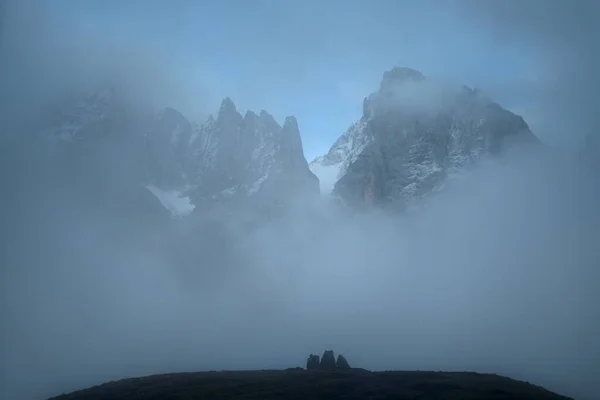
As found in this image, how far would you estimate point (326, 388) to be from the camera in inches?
3403

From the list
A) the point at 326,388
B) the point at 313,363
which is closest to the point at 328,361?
the point at 313,363

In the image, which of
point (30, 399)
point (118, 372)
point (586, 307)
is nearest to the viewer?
point (30, 399)

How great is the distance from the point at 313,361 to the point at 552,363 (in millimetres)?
83695

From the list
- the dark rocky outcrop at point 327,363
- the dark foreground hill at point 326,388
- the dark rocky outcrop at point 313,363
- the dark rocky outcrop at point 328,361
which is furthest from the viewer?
the dark rocky outcrop at point 313,363

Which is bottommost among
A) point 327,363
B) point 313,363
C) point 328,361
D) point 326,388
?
point 326,388

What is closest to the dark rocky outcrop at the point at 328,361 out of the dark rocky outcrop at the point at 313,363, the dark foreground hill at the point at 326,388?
the dark rocky outcrop at the point at 313,363

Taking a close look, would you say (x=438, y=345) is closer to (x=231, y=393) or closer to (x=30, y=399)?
(x=231, y=393)

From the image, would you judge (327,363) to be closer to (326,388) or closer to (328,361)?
(328,361)

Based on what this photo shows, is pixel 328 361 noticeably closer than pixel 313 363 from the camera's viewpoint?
Yes

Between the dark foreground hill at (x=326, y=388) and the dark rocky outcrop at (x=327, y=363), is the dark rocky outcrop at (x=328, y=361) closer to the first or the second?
the dark rocky outcrop at (x=327, y=363)

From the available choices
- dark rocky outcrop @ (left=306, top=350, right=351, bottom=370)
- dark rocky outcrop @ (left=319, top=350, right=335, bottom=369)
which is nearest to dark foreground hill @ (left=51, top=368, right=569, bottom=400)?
dark rocky outcrop @ (left=306, top=350, right=351, bottom=370)

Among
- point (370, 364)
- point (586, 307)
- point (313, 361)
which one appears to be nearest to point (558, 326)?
point (586, 307)

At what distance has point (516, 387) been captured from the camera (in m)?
85.6

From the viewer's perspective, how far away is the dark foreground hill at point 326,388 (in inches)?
3110
